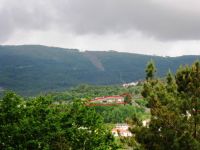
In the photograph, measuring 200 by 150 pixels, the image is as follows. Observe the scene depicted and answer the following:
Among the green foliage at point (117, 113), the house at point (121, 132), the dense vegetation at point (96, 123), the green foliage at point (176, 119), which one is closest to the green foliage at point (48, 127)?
the dense vegetation at point (96, 123)

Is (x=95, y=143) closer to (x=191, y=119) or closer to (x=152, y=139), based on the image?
(x=152, y=139)

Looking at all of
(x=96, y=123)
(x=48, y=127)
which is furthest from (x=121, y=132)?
(x=48, y=127)

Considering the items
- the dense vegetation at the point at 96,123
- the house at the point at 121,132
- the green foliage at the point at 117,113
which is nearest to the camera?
the dense vegetation at the point at 96,123

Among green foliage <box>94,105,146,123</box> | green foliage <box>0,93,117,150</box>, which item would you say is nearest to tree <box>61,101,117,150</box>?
green foliage <box>0,93,117,150</box>

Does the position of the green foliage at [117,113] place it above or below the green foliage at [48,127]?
below

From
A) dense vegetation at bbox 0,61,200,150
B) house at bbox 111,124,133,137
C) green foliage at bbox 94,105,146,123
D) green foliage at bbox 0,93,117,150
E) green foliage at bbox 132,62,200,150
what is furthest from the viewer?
green foliage at bbox 94,105,146,123

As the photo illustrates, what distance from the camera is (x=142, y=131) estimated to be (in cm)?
4106

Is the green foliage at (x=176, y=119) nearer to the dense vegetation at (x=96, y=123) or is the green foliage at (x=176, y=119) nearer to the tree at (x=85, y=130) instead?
the dense vegetation at (x=96, y=123)

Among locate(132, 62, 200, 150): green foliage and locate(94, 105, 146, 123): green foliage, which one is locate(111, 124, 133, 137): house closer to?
locate(132, 62, 200, 150): green foliage

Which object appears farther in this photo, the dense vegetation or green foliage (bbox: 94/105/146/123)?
green foliage (bbox: 94/105/146/123)

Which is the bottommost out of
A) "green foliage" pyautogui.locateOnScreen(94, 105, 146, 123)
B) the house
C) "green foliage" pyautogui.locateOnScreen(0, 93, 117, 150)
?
"green foliage" pyautogui.locateOnScreen(94, 105, 146, 123)

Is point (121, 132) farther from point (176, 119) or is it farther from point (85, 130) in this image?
point (176, 119)

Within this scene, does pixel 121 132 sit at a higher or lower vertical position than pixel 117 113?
higher

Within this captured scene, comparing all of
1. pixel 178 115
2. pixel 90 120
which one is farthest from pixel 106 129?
pixel 178 115
